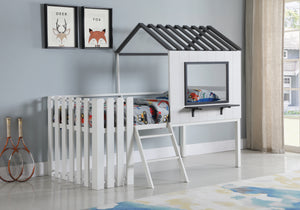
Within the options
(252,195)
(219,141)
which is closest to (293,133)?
(219,141)

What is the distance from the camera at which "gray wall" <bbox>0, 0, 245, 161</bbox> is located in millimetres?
4191

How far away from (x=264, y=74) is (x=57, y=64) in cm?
237

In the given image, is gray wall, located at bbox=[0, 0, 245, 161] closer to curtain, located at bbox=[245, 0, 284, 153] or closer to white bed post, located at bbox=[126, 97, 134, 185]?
curtain, located at bbox=[245, 0, 284, 153]

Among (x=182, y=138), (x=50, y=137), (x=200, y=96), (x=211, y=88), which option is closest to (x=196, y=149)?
(x=182, y=138)

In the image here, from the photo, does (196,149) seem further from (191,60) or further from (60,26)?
(60,26)

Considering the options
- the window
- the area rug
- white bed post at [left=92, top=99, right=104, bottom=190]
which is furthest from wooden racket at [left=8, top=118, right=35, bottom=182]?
the window

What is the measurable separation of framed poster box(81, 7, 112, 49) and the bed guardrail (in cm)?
Answer: 67

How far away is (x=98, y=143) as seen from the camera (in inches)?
148

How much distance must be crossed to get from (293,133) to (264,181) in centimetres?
182

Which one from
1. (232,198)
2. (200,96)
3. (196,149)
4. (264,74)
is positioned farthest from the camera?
(264,74)

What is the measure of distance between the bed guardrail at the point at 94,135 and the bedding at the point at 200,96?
61cm

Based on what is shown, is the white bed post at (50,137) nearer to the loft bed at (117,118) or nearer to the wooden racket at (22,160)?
the loft bed at (117,118)

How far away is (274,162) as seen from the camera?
191 inches

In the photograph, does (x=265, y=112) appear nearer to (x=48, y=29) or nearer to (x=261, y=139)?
(x=261, y=139)
